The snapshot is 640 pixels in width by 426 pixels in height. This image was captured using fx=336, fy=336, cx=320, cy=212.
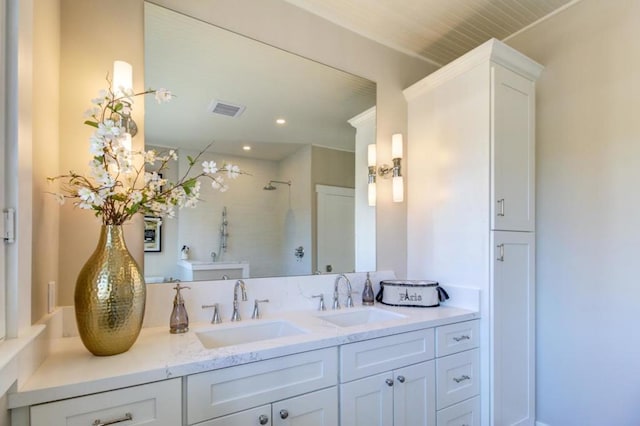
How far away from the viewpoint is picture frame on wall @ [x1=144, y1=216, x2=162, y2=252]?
155 centimetres

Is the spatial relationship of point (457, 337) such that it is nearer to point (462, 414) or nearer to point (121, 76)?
point (462, 414)

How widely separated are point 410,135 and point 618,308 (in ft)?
5.06

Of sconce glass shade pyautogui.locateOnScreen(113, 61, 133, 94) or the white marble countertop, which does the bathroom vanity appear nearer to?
the white marble countertop

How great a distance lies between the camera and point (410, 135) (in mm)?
2373

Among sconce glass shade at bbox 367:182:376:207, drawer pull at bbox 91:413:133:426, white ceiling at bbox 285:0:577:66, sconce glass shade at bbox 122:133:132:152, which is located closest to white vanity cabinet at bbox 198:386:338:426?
drawer pull at bbox 91:413:133:426

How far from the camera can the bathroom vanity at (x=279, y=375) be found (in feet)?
3.21

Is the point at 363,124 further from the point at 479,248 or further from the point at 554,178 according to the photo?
the point at 554,178

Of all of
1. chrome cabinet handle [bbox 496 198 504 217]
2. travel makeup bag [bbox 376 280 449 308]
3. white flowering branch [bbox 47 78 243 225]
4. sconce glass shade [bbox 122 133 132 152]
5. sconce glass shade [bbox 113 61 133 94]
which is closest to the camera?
white flowering branch [bbox 47 78 243 225]

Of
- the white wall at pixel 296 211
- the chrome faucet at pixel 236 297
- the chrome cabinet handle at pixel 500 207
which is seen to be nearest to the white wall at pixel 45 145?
the chrome faucet at pixel 236 297

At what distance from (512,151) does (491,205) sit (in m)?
0.37

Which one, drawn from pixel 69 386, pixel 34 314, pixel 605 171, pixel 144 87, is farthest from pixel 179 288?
pixel 605 171

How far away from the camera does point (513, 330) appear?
6.44 ft

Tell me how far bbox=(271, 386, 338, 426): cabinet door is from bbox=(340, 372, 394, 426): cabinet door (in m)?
0.05

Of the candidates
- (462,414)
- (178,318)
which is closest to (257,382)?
(178,318)
